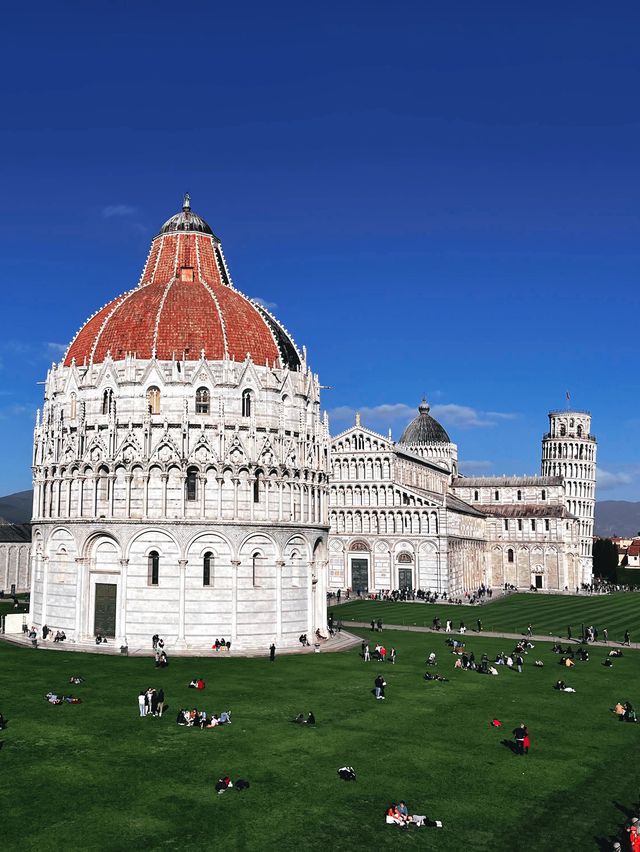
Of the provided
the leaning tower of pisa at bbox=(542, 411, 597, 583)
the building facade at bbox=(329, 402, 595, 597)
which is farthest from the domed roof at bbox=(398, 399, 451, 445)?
the leaning tower of pisa at bbox=(542, 411, 597, 583)

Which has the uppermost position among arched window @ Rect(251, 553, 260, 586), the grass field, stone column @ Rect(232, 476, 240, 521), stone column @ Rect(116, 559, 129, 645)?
stone column @ Rect(232, 476, 240, 521)

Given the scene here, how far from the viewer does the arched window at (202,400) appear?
2373 inches

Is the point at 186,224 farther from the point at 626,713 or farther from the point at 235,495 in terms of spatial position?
the point at 626,713

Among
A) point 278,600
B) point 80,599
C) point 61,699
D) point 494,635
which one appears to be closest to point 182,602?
point 278,600

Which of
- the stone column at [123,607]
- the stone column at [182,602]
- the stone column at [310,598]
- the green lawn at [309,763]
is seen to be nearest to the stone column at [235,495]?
the stone column at [182,602]

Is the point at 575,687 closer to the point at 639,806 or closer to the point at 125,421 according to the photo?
the point at 639,806

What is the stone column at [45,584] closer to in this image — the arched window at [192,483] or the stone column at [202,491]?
the arched window at [192,483]

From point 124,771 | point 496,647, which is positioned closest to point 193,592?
point 496,647

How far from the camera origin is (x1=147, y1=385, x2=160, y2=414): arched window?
197ft

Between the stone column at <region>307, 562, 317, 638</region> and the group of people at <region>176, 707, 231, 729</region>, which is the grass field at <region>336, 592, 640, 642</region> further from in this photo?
the group of people at <region>176, 707, 231, 729</region>

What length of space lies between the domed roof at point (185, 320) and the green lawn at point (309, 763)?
23.2 metres

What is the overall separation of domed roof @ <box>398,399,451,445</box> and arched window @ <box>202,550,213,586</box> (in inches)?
4279

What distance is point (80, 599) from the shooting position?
59.0m

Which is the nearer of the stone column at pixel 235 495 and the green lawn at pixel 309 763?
the green lawn at pixel 309 763
